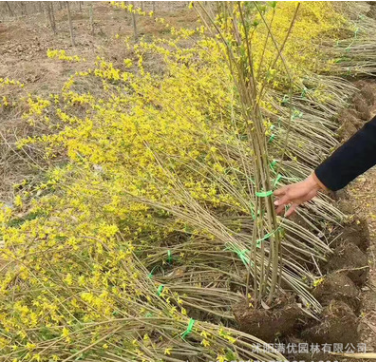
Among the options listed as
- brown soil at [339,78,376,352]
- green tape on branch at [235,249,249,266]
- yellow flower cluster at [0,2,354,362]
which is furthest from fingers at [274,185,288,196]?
brown soil at [339,78,376,352]

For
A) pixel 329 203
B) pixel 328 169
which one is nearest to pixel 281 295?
pixel 328 169

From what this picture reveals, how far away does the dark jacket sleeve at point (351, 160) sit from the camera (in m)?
1.54

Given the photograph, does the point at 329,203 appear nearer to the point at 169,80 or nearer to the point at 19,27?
the point at 169,80

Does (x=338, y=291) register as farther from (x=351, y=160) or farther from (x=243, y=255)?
(x=351, y=160)

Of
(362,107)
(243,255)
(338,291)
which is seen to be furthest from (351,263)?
(362,107)

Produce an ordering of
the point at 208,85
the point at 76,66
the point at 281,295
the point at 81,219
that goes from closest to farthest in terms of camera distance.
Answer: the point at 281,295 → the point at 81,219 → the point at 208,85 → the point at 76,66

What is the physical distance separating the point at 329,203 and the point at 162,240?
1179 mm

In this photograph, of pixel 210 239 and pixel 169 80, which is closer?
pixel 210 239

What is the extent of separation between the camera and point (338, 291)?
2098 mm

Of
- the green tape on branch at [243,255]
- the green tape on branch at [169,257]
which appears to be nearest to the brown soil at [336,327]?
the green tape on branch at [243,255]

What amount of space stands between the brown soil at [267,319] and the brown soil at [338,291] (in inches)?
8.3

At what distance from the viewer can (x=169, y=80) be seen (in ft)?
10.5

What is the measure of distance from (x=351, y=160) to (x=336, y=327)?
857 millimetres

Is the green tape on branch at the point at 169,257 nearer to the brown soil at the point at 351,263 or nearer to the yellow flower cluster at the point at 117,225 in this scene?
the yellow flower cluster at the point at 117,225
